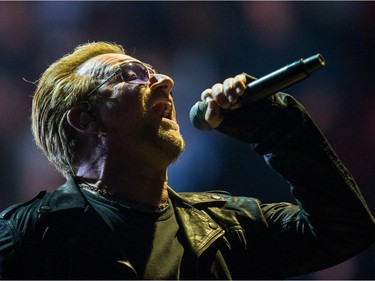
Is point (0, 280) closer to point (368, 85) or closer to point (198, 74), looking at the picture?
point (198, 74)

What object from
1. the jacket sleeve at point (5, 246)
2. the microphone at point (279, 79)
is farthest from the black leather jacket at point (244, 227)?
the microphone at point (279, 79)

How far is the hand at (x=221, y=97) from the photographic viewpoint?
140cm

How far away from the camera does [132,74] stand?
1865 millimetres

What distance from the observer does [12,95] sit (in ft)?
9.41

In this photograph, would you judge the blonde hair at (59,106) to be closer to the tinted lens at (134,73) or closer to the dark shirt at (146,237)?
the tinted lens at (134,73)

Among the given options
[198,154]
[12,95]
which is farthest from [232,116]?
[12,95]

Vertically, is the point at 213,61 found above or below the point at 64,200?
above

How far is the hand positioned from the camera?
140cm

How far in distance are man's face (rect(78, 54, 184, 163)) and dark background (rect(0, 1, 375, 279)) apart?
1030 mm

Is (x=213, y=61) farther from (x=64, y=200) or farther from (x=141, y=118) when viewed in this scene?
(x=64, y=200)

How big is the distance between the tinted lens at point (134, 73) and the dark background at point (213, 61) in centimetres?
100

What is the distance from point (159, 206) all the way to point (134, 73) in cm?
52

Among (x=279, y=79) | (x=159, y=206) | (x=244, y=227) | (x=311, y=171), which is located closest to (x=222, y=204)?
(x=244, y=227)

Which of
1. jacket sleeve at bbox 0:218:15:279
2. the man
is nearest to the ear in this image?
the man
